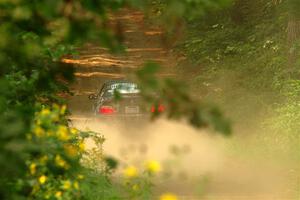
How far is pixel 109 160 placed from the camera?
15.2 feet

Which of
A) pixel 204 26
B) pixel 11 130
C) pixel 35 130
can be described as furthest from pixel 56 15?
pixel 204 26

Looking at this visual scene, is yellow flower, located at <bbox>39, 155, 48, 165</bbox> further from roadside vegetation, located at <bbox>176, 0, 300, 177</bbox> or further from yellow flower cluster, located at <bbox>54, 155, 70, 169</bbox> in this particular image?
roadside vegetation, located at <bbox>176, 0, 300, 177</bbox>

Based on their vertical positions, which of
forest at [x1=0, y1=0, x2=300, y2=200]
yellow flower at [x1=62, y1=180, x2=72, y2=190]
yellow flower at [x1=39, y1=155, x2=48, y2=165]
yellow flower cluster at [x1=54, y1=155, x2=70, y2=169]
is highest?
forest at [x1=0, y1=0, x2=300, y2=200]

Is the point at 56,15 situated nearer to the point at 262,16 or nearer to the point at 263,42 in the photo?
the point at 263,42

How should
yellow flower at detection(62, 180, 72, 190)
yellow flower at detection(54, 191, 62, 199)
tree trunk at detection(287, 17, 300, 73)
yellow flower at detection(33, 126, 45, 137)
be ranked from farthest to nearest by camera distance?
tree trunk at detection(287, 17, 300, 73) < yellow flower at detection(54, 191, 62, 199) < yellow flower at detection(62, 180, 72, 190) < yellow flower at detection(33, 126, 45, 137)

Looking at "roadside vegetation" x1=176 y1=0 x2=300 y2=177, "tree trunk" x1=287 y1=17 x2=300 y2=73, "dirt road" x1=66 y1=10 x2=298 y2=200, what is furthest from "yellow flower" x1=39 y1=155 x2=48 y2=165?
→ "tree trunk" x1=287 y1=17 x2=300 y2=73

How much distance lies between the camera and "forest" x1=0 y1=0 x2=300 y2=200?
3955 millimetres

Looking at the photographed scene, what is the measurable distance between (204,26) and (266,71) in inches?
242

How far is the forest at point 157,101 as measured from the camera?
3.96 metres

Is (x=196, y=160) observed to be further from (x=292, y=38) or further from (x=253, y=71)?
(x=253, y=71)

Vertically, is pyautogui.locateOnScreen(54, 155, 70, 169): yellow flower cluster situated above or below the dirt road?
below

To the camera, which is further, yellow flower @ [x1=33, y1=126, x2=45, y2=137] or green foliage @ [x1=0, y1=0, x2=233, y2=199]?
yellow flower @ [x1=33, y1=126, x2=45, y2=137]

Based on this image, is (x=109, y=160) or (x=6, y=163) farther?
(x=109, y=160)

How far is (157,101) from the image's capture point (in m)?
4.02
